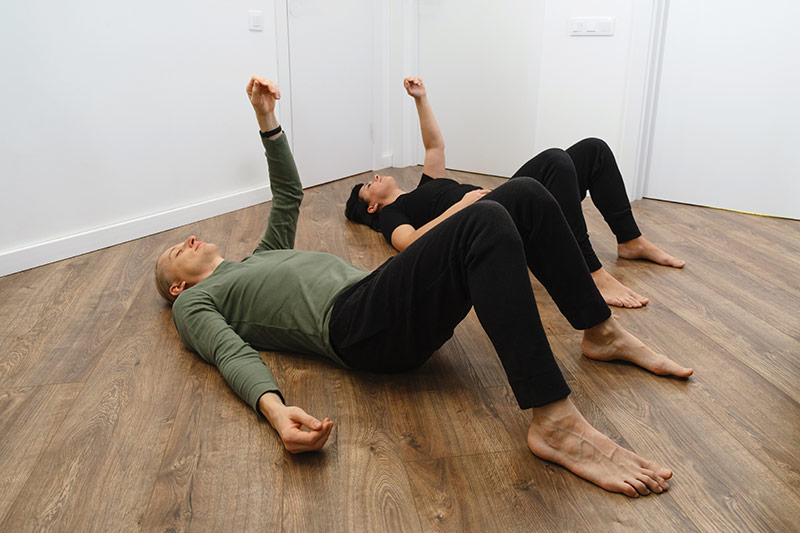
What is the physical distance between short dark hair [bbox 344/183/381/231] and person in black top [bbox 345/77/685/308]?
17 cm

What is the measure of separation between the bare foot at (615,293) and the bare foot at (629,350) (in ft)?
1.48

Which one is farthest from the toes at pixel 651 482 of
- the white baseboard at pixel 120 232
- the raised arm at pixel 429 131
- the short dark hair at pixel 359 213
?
the white baseboard at pixel 120 232

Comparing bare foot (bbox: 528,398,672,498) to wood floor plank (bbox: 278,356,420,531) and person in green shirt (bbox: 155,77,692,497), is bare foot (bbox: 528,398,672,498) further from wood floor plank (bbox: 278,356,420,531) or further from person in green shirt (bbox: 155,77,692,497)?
wood floor plank (bbox: 278,356,420,531)

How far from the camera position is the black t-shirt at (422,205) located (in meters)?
2.44

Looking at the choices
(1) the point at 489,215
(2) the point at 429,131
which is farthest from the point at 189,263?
(2) the point at 429,131

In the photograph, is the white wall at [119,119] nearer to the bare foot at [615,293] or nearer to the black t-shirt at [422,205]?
the black t-shirt at [422,205]

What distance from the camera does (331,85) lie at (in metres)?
3.96

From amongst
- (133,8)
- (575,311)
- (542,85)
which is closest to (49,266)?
(133,8)

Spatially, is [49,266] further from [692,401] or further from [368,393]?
[692,401]

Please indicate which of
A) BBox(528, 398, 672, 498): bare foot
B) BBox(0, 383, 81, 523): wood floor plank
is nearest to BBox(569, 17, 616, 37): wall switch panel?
BBox(528, 398, 672, 498): bare foot

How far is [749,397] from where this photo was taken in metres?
1.58

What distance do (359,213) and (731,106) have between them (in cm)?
188

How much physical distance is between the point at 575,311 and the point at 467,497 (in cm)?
53

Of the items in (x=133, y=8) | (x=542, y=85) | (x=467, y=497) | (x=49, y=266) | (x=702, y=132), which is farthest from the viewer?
(x=542, y=85)
